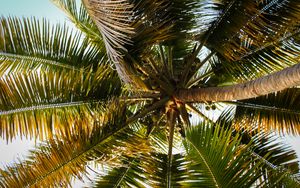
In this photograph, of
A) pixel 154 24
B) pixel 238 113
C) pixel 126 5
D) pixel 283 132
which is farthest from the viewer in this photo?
pixel 238 113

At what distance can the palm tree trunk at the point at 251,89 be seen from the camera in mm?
3750

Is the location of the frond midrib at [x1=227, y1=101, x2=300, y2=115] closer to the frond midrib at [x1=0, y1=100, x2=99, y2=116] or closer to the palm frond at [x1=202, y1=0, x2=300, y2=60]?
the palm frond at [x1=202, y1=0, x2=300, y2=60]

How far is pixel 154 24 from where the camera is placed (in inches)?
214

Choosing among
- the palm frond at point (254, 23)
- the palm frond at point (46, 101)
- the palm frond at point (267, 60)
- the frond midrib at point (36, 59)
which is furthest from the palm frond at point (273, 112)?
the frond midrib at point (36, 59)

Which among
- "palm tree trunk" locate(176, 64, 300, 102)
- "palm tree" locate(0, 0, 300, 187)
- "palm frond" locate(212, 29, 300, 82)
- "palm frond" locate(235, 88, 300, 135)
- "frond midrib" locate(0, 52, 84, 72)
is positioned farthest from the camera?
"frond midrib" locate(0, 52, 84, 72)

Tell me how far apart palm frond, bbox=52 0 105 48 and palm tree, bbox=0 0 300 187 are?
4 centimetres

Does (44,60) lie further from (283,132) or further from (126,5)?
(283,132)

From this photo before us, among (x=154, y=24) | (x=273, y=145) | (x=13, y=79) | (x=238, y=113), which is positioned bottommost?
(x=273, y=145)

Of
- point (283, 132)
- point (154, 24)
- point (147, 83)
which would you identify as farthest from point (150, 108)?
point (283, 132)

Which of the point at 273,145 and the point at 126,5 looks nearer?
the point at 126,5

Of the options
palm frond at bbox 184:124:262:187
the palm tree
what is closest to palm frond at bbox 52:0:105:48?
the palm tree

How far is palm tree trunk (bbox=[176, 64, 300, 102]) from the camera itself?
148 inches

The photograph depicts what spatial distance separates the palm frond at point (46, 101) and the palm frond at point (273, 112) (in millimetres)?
2032

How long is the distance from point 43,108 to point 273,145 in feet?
10.6
